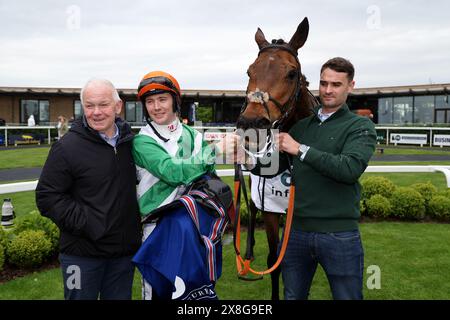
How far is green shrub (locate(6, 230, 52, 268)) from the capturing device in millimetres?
4203

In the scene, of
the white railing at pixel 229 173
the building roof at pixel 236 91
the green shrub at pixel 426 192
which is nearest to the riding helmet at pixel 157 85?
the white railing at pixel 229 173

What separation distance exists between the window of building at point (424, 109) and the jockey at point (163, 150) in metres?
26.4

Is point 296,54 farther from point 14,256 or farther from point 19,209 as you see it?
point 19,209

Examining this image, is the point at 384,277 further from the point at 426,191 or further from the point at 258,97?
the point at 426,191

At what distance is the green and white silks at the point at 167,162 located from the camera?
197cm

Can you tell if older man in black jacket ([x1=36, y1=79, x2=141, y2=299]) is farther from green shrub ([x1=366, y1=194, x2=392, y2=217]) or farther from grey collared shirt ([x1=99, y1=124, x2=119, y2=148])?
green shrub ([x1=366, y1=194, x2=392, y2=217])

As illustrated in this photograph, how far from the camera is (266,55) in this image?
7.56 ft

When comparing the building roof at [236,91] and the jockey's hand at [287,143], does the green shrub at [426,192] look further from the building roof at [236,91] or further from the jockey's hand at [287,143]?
the building roof at [236,91]

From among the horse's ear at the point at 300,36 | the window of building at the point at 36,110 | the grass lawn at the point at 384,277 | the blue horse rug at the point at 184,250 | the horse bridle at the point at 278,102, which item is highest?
the window of building at the point at 36,110

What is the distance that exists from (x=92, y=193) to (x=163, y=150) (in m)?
0.48

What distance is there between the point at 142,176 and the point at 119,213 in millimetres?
252

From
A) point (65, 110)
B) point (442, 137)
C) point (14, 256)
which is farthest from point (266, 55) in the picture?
point (65, 110)

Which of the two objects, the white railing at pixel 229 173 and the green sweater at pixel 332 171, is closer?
the green sweater at pixel 332 171

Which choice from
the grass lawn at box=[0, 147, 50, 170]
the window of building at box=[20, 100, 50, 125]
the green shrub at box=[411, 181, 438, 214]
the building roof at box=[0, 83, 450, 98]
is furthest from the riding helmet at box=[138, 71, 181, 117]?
the window of building at box=[20, 100, 50, 125]
